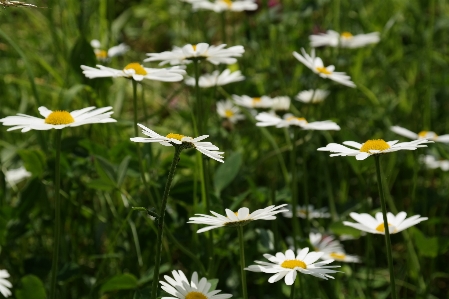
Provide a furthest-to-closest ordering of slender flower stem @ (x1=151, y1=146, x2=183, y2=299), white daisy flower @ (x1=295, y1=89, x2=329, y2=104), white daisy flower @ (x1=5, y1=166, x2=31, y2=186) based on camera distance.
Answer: white daisy flower @ (x1=295, y1=89, x2=329, y2=104) < white daisy flower @ (x1=5, y1=166, x2=31, y2=186) < slender flower stem @ (x1=151, y1=146, x2=183, y2=299)

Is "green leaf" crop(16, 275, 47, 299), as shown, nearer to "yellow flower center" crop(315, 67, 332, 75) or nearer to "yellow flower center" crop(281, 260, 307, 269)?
"yellow flower center" crop(281, 260, 307, 269)

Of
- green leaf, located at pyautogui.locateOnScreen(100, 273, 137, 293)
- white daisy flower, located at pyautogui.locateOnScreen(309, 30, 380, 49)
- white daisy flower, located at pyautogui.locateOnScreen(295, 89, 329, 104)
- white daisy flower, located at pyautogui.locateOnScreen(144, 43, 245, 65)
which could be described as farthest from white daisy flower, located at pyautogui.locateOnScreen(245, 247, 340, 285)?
white daisy flower, located at pyautogui.locateOnScreen(309, 30, 380, 49)

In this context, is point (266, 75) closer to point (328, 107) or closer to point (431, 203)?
point (328, 107)

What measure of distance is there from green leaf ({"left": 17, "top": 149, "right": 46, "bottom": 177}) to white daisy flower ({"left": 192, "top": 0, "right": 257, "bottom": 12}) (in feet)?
2.18

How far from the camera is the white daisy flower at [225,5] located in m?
1.88

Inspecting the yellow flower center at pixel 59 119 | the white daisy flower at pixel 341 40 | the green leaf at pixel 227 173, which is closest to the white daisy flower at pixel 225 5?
the white daisy flower at pixel 341 40

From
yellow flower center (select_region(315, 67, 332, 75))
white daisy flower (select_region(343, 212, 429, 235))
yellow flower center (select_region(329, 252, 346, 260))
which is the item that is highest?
yellow flower center (select_region(315, 67, 332, 75))

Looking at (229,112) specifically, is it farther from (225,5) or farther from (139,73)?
(139,73)

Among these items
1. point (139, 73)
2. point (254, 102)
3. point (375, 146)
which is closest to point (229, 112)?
point (254, 102)

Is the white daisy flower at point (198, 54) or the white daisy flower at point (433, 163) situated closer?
the white daisy flower at point (198, 54)

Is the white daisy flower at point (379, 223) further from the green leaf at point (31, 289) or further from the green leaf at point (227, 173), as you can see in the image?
the green leaf at point (31, 289)

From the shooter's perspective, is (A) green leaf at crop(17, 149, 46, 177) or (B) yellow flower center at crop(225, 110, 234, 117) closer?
(A) green leaf at crop(17, 149, 46, 177)

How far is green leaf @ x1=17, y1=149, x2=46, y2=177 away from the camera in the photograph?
4.57 ft

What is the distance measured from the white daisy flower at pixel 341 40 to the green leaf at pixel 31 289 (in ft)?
3.52
